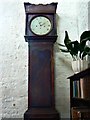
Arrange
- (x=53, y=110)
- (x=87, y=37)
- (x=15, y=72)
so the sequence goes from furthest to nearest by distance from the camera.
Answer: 1. (x=15, y=72)
2. (x=53, y=110)
3. (x=87, y=37)

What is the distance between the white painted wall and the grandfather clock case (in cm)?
24

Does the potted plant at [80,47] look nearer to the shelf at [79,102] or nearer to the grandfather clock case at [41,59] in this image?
the grandfather clock case at [41,59]

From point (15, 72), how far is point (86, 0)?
109 cm

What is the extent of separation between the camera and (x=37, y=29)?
2.64 metres

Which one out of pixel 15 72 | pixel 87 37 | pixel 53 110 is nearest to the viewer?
pixel 87 37

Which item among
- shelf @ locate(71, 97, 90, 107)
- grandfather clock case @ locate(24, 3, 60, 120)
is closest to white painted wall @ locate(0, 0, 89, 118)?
grandfather clock case @ locate(24, 3, 60, 120)

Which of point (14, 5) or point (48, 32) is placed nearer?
point (48, 32)

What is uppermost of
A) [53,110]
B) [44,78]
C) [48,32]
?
[48,32]

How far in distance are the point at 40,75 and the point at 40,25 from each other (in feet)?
1.60

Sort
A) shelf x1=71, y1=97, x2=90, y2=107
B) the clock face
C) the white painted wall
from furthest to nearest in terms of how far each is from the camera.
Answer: the white painted wall → the clock face → shelf x1=71, y1=97, x2=90, y2=107

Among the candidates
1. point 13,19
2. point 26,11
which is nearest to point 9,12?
point 13,19

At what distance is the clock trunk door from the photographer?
8.36 feet

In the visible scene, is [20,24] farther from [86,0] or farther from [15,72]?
[86,0]

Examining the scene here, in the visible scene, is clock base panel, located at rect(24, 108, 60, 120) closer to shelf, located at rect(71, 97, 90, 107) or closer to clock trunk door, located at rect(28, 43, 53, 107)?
clock trunk door, located at rect(28, 43, 53, 107)
